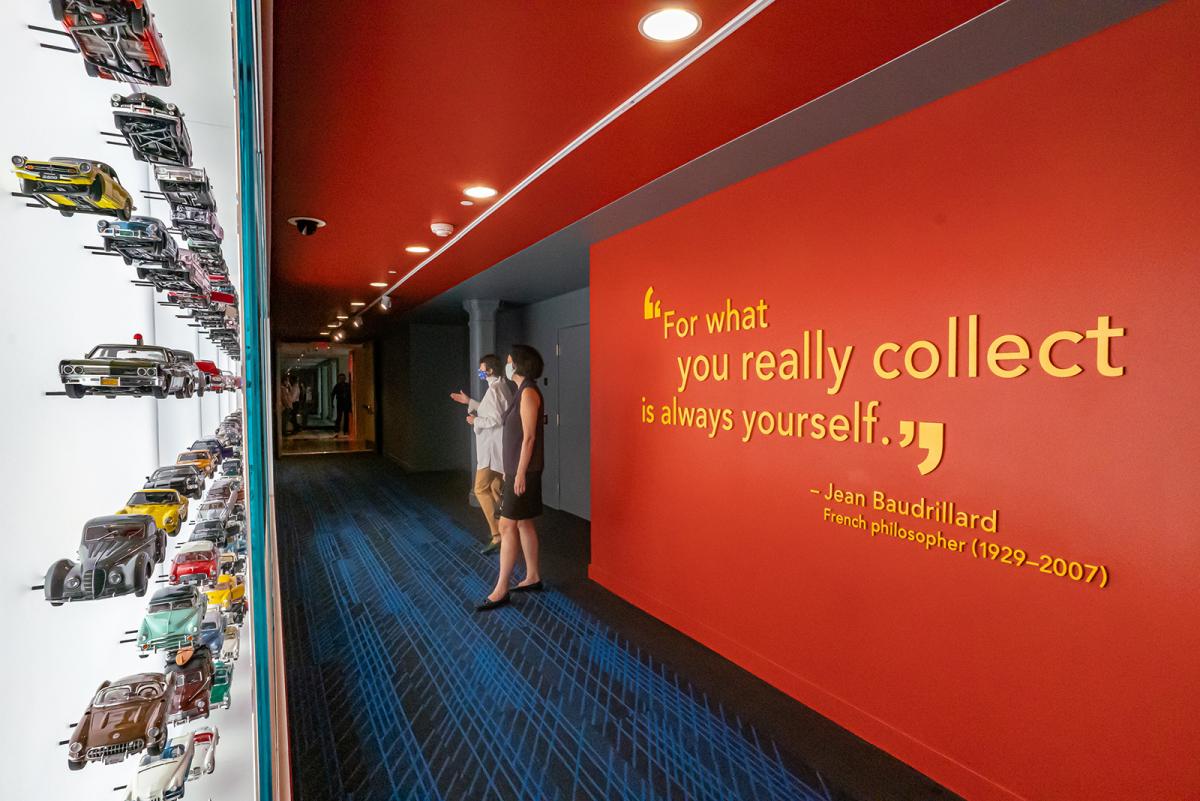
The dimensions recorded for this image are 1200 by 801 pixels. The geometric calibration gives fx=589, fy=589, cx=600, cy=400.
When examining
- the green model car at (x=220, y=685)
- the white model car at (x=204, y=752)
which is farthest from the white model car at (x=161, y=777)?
the green model car at (x=220, y=685)

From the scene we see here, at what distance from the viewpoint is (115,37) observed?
54 cm

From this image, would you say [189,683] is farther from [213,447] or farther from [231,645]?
[213,447]

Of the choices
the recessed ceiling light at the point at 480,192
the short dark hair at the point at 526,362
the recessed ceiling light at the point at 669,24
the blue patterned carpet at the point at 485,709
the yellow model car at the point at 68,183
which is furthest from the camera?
the short dark hair at the point at 526,362

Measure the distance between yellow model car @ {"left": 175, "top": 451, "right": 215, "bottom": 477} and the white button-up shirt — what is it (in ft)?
10.6

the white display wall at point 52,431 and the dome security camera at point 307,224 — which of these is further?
the dome security camera at point 307,224

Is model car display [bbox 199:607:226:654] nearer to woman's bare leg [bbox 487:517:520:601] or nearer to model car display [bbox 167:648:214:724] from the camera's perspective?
model car display [bbox 167:648:214:724]

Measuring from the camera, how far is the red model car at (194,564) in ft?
3.01

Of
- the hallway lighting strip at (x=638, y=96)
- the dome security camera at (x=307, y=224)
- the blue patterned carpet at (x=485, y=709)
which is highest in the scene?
the hallway lighting strip at (x=638, y=96)

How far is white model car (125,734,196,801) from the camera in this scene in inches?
25.8

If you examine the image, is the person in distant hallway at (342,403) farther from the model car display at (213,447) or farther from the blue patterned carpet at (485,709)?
the model car display at (213,447)

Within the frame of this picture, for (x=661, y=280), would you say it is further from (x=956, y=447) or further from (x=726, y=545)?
(x=956, y=447)

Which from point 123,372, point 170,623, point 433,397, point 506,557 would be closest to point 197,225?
point 123,372

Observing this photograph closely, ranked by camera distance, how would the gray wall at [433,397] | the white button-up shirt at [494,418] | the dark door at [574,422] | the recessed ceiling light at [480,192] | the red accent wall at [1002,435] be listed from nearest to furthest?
the red accent wall at [1002,435] → the recessed ceiling light at [480,192] → the white button-up shirt at [494,418] → the dark door at [574,422] → the gray wall at [433,397]

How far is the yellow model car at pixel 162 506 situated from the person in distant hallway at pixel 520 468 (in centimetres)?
338
